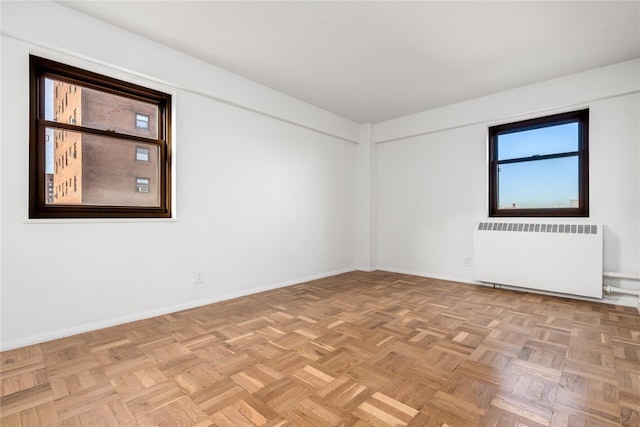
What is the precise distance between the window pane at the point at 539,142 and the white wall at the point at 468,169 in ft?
0.77

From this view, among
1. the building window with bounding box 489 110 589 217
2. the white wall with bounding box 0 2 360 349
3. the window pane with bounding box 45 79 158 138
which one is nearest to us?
the white wall with bounding box 0 2 360 349

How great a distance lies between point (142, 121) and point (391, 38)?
258 cm

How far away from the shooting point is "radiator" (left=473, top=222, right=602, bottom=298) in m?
3.45

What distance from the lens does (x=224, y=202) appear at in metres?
3.59

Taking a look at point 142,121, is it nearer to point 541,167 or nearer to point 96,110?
point 96,110

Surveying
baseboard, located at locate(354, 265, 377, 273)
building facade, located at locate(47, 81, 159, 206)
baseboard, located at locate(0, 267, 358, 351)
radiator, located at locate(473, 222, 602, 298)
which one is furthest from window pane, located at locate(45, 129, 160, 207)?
radiator, located at locate(473, 222, 602, 298)

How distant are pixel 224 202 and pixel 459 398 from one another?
9.62 ft

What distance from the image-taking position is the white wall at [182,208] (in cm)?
229

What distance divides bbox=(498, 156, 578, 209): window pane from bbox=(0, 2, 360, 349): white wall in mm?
2484

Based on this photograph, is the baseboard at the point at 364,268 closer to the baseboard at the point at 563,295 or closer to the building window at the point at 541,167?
the baseboard at the point at 563,295

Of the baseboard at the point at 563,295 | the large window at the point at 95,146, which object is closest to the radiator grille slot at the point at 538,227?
the baseboard at the point at 563,295

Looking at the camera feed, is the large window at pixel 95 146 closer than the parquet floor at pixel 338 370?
No

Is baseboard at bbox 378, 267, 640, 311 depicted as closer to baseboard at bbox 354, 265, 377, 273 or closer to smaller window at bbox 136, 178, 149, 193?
baseboard at bbox 354, 265, 377, 273

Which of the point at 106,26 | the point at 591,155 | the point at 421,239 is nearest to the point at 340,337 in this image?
the point at 421,239
